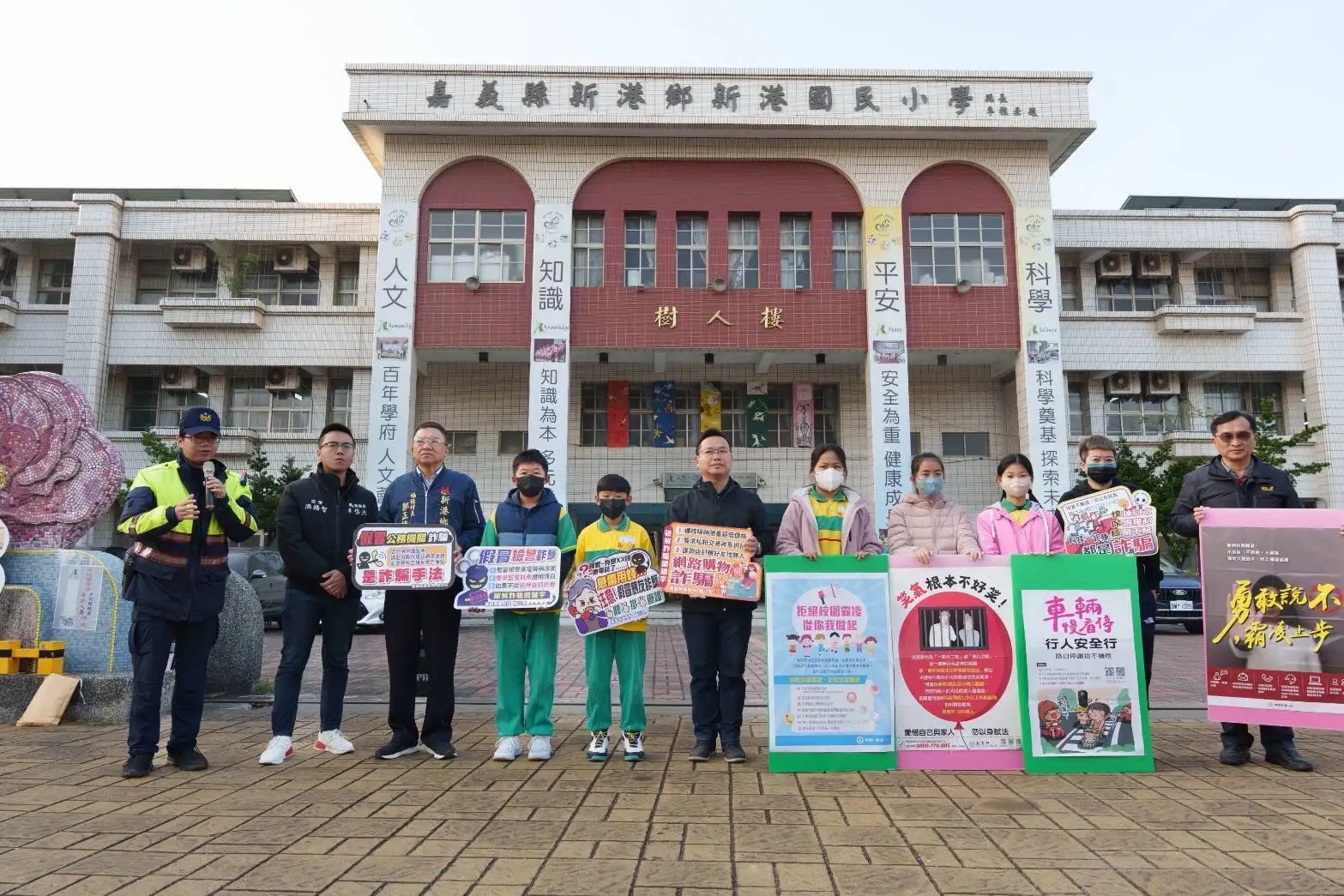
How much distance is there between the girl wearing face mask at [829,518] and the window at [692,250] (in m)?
15.2

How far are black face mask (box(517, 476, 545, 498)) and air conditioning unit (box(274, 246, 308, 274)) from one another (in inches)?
749

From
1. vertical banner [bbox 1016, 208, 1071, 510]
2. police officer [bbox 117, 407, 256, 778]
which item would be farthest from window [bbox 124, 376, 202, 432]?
vertical banner [bbox 1016, 208, 1071, 510]

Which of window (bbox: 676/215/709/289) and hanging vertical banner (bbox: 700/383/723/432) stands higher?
window (bbox: 676/215/709/289)

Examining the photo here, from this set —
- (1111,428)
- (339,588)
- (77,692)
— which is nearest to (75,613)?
(77,692)

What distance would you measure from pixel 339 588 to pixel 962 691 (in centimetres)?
365

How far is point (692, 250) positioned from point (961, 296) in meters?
6.38

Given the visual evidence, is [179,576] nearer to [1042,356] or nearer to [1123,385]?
[1042,356]

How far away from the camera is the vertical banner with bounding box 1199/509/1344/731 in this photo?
4.75 meters

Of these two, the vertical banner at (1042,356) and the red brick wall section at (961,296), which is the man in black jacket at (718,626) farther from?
the red brick wall section at (961,296)

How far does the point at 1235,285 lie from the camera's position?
22656 mm

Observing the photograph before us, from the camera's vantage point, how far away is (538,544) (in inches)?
205

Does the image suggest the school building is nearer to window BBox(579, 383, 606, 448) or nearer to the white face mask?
window BBox(579, 383, 606, 448)

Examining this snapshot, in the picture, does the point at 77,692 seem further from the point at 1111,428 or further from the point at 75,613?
the point at 1111,428

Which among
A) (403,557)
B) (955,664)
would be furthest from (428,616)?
(955,664)
